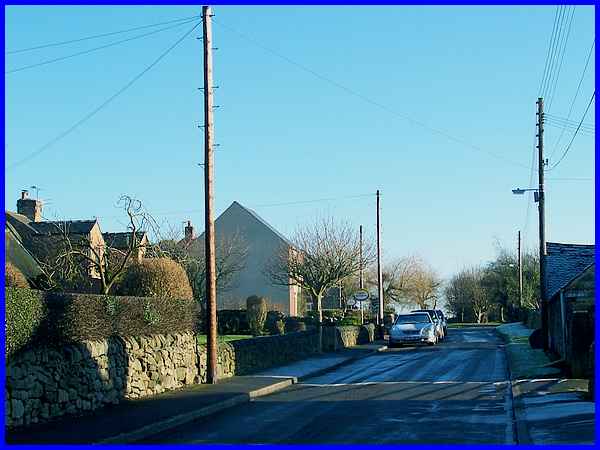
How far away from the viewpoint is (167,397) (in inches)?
723

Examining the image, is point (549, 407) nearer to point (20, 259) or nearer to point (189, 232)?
point (20, 259)

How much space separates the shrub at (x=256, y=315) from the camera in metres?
48.6

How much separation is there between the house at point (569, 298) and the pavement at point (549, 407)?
105cm

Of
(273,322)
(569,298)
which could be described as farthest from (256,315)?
(569,298)

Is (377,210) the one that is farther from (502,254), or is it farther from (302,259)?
(502,254)

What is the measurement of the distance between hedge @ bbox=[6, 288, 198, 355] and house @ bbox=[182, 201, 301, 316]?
149ft

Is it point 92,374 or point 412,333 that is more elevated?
point 92,374

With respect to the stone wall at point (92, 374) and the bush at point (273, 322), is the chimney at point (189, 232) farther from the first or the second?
the stone wall at point (92, 374)

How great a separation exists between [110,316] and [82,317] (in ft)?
5.12

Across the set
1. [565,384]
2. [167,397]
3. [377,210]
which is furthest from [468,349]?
[167,397]

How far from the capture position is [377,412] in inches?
637

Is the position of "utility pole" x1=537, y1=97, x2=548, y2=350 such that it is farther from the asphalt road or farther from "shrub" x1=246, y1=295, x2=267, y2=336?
"shrub" x1=246, y1=295, x2=267, y2=336

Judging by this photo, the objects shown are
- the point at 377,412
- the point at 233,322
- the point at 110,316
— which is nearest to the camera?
the point at 377,412

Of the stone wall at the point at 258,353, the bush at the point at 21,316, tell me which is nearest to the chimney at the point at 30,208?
the stone wall at the point at 258,353
